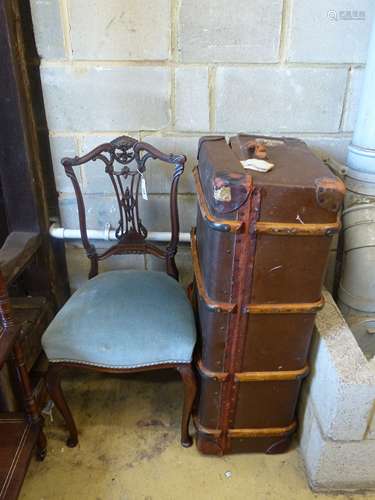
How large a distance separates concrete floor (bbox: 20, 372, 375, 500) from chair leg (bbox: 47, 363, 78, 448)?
0.05 metres

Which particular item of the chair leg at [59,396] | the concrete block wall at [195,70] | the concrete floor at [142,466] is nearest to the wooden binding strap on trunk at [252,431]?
the concrete floor at [142,466]

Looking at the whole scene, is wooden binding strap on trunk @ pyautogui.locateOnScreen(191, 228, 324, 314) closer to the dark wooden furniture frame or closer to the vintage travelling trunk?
the vintage travelling trunk

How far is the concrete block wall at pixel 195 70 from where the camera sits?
142cm

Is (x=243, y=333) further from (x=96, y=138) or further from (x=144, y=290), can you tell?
(x=96, y=138)

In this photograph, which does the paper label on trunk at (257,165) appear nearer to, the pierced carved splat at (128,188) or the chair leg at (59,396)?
the pierced carved splat at (128,188)

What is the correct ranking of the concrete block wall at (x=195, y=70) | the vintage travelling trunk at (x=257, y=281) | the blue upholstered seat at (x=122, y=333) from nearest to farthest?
the vintage travelling trunk at (x=257, y=281) → the blue upholstered seat at (x=122, y=333) → the concrete block wall at (x=195, y=70)

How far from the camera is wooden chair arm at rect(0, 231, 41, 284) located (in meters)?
1.39

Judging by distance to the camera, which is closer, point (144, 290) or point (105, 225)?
point (144, 290)

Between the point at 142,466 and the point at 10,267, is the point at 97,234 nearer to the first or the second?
the point at 10,267

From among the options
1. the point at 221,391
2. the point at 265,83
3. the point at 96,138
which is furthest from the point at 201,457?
the point at 265,83

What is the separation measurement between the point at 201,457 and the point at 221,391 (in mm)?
338

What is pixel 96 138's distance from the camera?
1.61 m

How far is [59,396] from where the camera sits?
4.69 ft

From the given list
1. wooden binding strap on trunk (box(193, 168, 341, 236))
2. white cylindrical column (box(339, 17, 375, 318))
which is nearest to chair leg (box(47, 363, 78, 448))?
wooden binding strap on trunk (box(193, 168, 341, 236))
